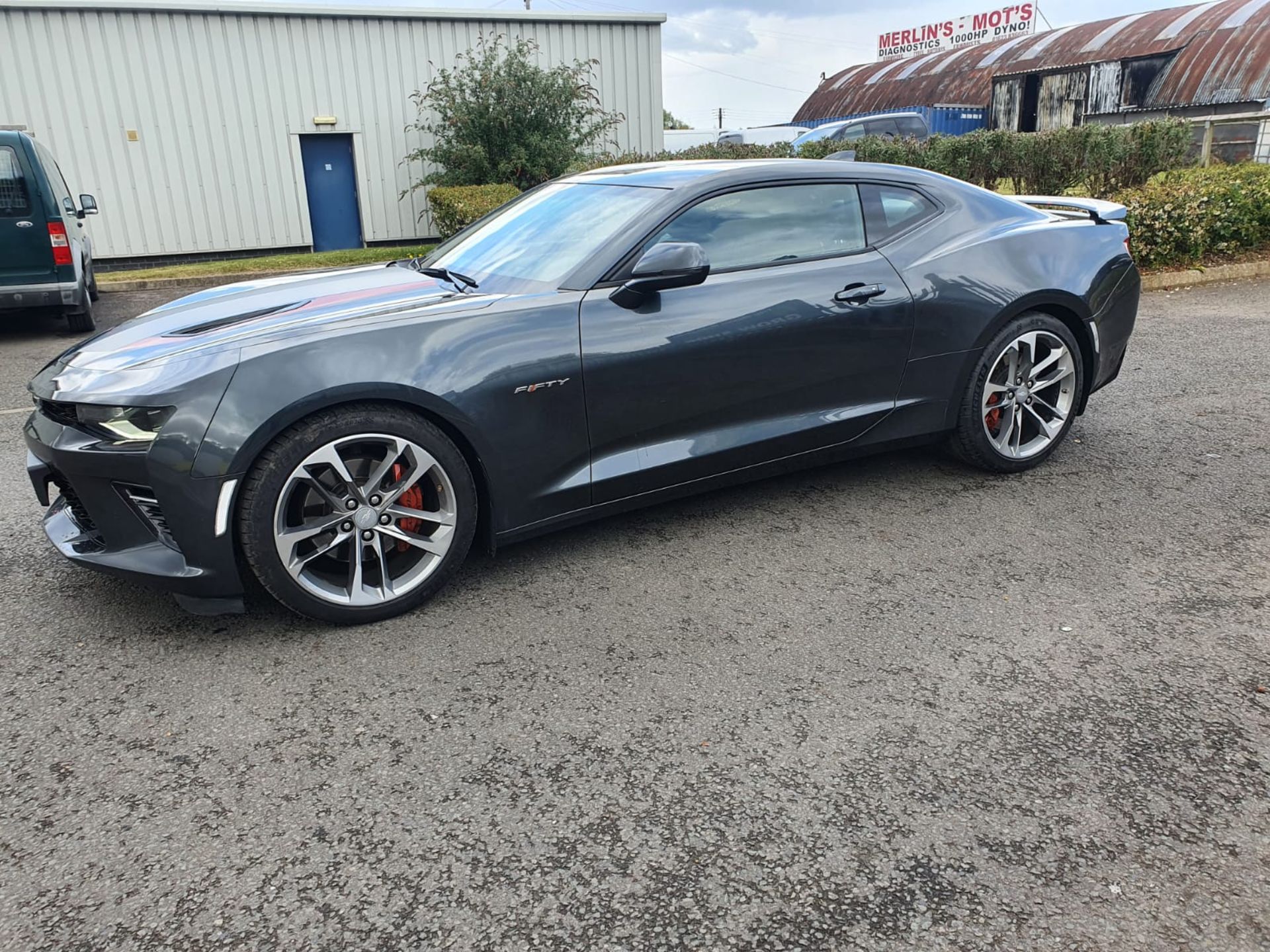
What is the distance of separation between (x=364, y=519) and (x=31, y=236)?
756cm

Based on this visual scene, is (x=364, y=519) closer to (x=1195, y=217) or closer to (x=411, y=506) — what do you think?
(x=411, y=506)

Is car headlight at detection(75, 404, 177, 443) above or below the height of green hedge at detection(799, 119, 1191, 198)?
below

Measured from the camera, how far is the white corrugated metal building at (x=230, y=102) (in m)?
15.1

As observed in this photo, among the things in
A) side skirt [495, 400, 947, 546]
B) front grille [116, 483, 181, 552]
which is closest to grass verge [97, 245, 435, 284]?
side skirt [495, 400, 947, 546]

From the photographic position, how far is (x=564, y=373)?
11.1 feet

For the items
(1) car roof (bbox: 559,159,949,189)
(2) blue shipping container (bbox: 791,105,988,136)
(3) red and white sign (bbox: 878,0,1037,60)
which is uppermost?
(3) red and white sign (bbox: 878,0,1037,60)

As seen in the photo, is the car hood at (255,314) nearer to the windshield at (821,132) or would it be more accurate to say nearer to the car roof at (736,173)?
the car roof at (736,173)

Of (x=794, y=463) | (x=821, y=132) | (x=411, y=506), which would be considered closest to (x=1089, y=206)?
(x=794, y=463)

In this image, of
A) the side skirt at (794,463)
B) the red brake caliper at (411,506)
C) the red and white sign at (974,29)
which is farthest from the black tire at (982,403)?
the red and white sign at (974,29)

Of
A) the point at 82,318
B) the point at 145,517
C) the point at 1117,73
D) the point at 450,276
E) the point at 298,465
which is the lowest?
the point at 82,318

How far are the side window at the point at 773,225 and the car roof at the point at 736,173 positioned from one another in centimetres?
6

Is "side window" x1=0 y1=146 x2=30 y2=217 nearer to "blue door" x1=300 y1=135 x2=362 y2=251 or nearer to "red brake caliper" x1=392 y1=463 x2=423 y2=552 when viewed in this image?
"red brake caliper" x1=392 y1=463 x2=423 y2=552

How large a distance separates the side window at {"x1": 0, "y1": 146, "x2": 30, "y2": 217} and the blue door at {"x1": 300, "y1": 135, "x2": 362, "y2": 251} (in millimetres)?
8377

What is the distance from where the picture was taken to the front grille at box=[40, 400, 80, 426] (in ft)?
10.2
